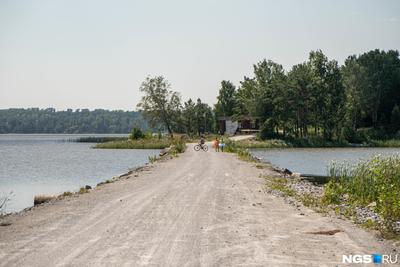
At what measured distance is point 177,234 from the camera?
12.2 m

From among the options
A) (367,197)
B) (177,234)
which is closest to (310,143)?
(367,197)

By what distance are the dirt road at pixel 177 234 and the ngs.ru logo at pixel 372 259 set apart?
0.20 metres

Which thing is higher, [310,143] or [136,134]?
[136,134]

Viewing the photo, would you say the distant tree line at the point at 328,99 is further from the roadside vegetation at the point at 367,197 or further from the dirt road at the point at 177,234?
the dirt road at the point at 177,234

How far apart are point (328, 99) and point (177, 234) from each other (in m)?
82.4

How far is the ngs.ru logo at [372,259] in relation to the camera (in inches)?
388

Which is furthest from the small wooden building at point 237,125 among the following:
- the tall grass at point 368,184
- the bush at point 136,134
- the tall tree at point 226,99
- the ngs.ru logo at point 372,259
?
the ngs.ru logo at point 372,259

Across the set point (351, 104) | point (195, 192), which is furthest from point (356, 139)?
point (195, 192)

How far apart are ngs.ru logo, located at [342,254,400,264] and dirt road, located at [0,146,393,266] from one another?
0.20m

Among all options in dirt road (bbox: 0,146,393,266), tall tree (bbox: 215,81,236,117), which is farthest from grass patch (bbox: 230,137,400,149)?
dirt road (bbox: 0,146,393,266)

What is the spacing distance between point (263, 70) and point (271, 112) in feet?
58.7

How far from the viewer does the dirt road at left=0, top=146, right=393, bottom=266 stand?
1001 cm

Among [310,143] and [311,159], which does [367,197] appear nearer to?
[311,159]

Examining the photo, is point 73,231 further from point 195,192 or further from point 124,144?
point 124,144
